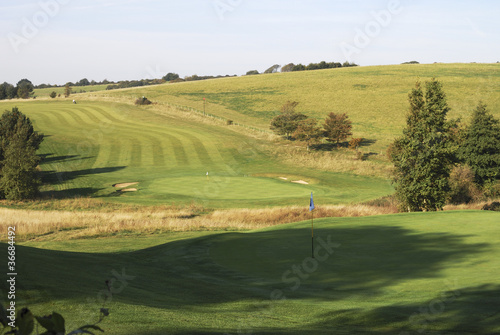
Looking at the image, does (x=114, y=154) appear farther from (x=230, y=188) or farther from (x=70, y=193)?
(x=230, y=188)

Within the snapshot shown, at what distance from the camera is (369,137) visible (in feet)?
249

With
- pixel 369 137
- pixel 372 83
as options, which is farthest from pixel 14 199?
pixel 372 83

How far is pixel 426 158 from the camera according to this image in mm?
29750

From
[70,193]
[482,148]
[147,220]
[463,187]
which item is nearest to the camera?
[147,220]

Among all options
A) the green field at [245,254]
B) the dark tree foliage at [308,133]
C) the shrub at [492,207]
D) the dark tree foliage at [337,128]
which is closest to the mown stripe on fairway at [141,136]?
the green field at [245,254]

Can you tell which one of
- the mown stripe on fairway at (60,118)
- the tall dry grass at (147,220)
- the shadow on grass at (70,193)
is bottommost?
the shadow on grass at (70,193)

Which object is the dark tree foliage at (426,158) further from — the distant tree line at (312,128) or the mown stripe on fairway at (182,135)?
the distant tree line at (312,128)

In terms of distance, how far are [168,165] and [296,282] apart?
154ft

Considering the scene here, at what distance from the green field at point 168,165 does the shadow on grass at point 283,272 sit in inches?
822

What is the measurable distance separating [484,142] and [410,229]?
1197 inches

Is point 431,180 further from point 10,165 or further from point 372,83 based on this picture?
point 372,83

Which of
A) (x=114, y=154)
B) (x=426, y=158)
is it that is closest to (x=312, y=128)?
(x=114, y=154)

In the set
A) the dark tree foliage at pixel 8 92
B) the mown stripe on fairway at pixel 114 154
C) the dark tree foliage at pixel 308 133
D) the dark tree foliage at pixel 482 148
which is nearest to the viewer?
the dark tree foliage at pixel 482 148

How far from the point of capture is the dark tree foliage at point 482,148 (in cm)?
4353
